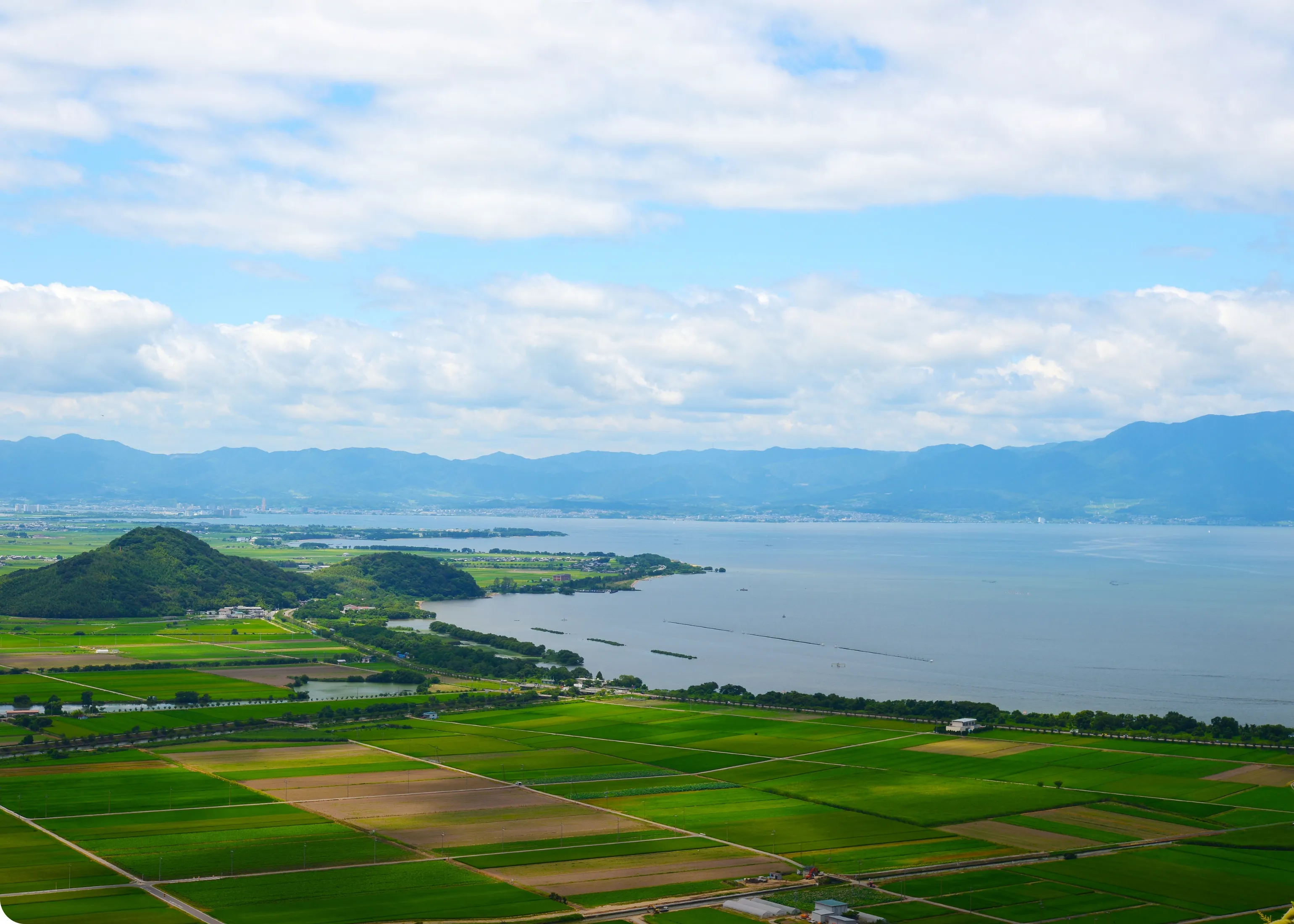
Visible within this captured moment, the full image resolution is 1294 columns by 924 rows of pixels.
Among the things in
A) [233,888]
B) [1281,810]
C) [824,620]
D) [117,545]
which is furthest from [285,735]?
[117,545]

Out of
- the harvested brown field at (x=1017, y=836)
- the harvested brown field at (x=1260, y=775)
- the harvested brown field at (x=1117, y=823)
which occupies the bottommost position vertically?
the harvested brown field at (x=1017, y=836)

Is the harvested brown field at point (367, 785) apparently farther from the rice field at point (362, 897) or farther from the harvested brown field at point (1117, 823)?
the harvested brown field at point (1117, 823)

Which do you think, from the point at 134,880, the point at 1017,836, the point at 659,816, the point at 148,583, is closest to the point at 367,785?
the point at 659,816

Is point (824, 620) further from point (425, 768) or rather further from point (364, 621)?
point (425, 768)

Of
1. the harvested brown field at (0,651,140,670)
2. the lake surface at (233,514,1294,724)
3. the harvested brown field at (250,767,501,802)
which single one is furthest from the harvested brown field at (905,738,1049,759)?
the harvested brown field at (0,651,140,670)

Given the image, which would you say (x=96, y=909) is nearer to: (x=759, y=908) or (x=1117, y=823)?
(x=759, y=908)

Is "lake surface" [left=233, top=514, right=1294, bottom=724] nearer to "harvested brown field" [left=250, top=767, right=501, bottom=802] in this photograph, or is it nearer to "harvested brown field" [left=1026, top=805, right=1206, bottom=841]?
"harvested brown field" [left=1026, top=805, right=1206, bottom=841]

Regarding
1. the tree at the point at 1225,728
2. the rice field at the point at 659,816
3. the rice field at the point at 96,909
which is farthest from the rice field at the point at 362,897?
the tree at the point at 1225,728
